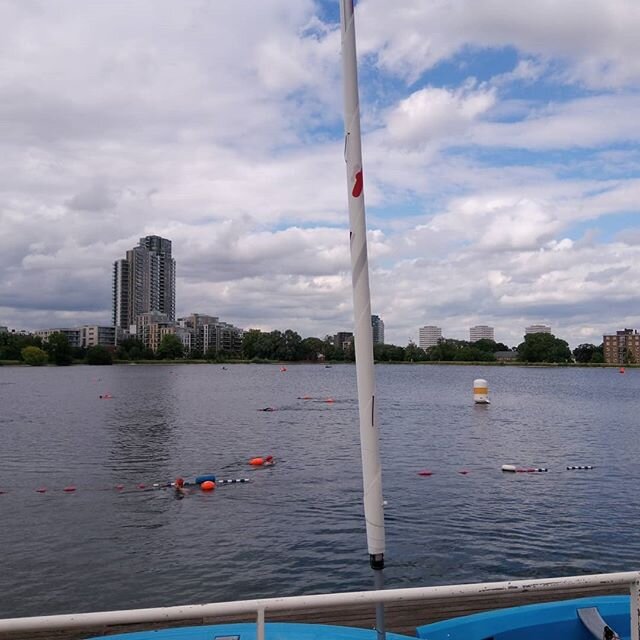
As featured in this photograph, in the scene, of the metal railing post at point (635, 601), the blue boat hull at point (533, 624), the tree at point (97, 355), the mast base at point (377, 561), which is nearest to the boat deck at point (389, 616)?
the blue boat hull at point (533, 624)

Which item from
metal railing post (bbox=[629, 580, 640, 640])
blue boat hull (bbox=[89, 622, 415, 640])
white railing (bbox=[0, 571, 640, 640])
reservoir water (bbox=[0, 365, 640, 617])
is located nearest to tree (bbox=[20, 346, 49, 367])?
reservoir water (bbox=[0, 365, 640, 617])

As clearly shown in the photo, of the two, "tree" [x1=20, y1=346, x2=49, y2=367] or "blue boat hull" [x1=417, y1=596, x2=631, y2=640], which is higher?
"tree" [x1=20, y1=346, x2=49, y2=367]

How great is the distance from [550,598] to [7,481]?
839 inches

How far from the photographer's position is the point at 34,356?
191875mm

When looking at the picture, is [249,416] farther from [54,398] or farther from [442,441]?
[54,398]

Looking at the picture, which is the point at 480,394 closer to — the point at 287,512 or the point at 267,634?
the point at 287,512

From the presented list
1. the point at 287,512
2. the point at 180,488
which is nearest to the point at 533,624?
the point at 287,512

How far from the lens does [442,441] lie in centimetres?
3509

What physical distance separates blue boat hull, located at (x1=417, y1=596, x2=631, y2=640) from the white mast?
8.23 feet

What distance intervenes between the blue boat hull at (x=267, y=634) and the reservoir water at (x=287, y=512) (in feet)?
22.3

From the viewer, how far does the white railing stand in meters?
3.13

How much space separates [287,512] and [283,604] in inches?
638

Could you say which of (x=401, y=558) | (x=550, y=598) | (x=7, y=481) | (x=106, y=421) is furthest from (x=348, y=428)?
(x=550, y=598)

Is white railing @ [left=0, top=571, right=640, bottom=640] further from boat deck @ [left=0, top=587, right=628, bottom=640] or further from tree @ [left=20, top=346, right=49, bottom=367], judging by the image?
tree @ [left=20, top=346, right=49, bottom=367]
